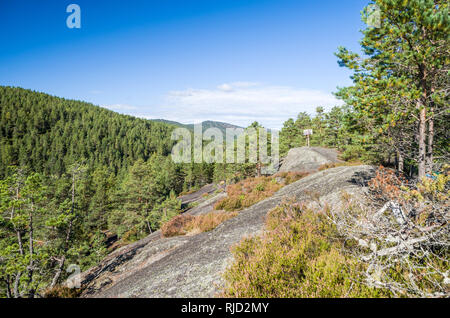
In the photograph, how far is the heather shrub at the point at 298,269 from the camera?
131 inches

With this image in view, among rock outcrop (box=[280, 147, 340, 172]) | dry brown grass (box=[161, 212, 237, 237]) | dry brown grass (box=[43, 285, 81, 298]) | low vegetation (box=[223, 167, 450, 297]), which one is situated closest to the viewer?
low vegetation (box=[223, 167, 450, 297])

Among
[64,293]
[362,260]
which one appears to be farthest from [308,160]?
[64,293]

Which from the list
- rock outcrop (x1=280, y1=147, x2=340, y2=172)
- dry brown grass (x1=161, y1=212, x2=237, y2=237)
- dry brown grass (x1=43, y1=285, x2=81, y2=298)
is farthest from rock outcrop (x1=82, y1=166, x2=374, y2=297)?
rock outcrop (x1=280, y1=147, x2=340, y2=172)

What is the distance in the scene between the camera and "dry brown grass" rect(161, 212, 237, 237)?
10279 millimetres

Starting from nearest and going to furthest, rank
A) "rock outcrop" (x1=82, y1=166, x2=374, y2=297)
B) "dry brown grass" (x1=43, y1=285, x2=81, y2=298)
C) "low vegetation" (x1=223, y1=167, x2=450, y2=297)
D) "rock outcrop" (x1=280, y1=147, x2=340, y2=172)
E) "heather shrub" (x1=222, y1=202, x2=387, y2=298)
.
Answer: "low vegetation" (x1=223, y1=167, x2=450, y2=297) < "heather shrub" (x1=222, y1=202, x2=387, y2=298) < "rock outcrop" (x1=82, y1=166, x2=374, y2=297) < "dry brown grass" (x1=43, y1=285, x2=81, y2=298) < "rock outcrop" (x1=280, y1=147, x2=340, y2=172)

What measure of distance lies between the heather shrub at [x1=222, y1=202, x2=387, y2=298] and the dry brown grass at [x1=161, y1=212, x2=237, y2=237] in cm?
535

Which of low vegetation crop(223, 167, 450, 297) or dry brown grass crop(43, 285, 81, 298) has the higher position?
low vegetation crop(223, 167, 450, 297)

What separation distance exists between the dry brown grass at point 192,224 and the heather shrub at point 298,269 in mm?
5350

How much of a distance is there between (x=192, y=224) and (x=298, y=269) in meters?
8.09

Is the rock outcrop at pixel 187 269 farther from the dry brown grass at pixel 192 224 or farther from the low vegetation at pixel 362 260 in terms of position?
the dry brown grass at pixel 192 224

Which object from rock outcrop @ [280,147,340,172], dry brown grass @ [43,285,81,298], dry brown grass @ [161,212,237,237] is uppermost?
rock outcrop @ [280,147,340,172]

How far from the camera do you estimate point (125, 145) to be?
13138cm

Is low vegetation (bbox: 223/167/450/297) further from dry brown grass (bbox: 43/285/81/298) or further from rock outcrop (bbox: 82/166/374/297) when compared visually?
dry brown grass (bbox: 43/285/81/298)
